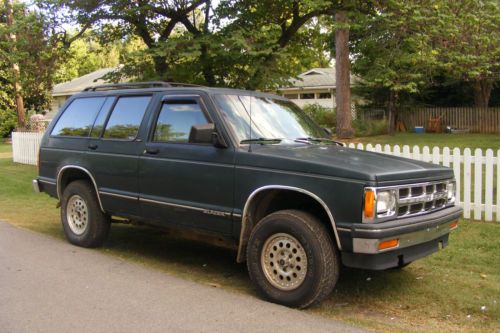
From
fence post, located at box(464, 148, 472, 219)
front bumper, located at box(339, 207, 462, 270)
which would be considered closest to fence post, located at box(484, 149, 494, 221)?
fence post, located at box(464, 148, 472, 219)

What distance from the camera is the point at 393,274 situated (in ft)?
19.4

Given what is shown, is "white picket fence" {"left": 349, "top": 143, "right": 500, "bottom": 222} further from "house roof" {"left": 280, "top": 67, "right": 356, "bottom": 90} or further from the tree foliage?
"house roof" {"left": 280, "top": 67, "right": 356, "bottom": 90}

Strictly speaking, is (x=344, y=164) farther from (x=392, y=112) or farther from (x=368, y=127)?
(x=392, y=112)

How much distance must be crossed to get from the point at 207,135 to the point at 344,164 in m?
1.43

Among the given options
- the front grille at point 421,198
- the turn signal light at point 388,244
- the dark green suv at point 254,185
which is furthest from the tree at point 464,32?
the turn signal light at point 388,244

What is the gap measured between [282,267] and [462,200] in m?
5.10

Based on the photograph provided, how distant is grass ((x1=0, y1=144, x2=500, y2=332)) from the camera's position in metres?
4.68

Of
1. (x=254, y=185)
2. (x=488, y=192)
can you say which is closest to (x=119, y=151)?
(x=254, y=185)

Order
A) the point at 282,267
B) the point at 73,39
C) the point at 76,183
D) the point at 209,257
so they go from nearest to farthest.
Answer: the point at 282,267 < the point at 209,257 < the point at 76,183 < the point at 73,39

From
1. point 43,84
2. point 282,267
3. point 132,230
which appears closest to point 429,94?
point 43,84

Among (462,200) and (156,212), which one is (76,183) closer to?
(156,212)

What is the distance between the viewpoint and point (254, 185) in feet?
17.0

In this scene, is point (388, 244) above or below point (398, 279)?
above

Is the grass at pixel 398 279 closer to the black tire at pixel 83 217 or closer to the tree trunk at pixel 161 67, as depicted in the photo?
the black tire at pixel 83 217
